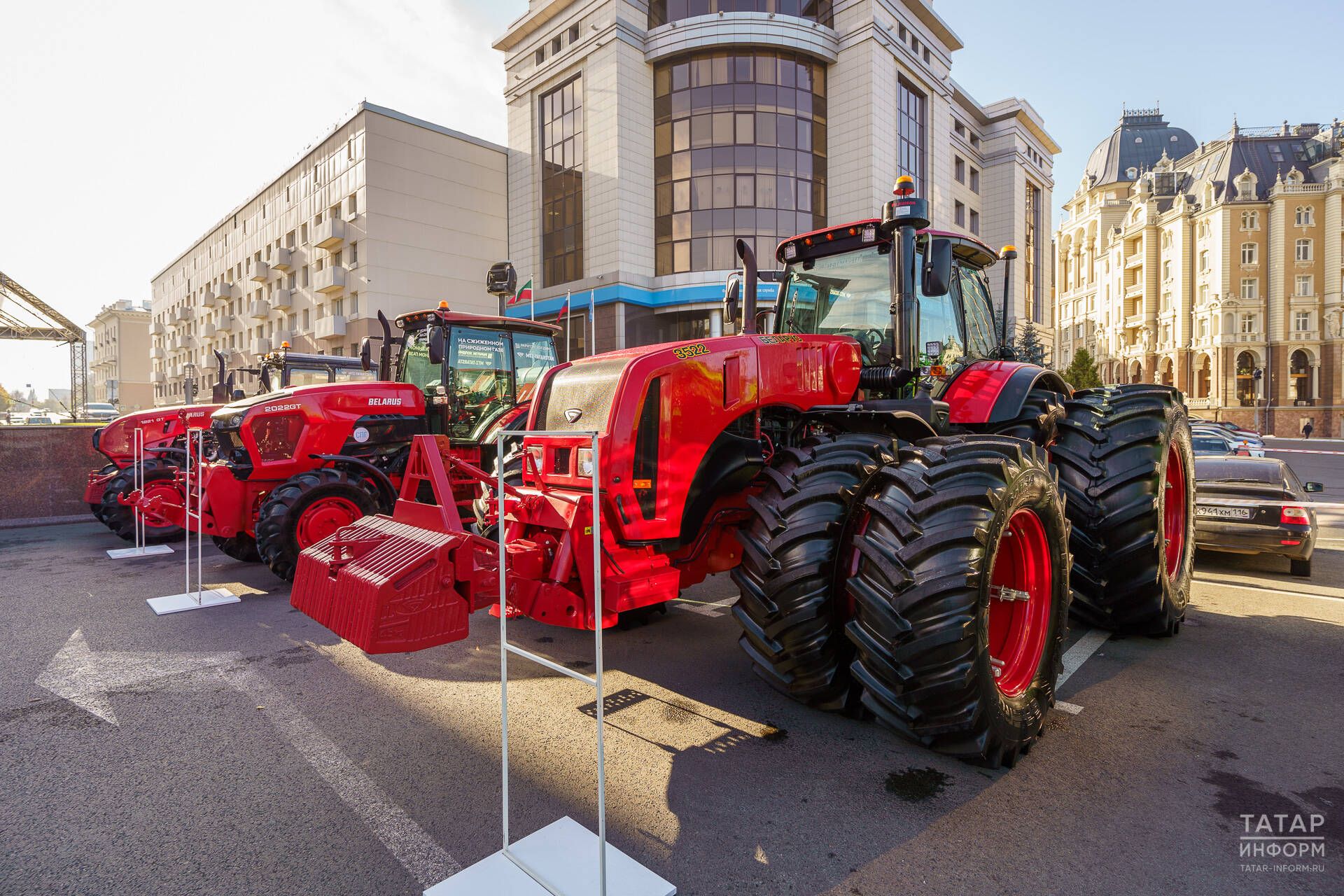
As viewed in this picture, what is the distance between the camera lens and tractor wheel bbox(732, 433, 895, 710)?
3332 mm

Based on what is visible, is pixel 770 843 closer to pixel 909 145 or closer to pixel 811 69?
pixel 811 69

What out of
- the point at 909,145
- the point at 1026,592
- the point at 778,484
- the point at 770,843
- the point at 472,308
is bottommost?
the point at 770,843

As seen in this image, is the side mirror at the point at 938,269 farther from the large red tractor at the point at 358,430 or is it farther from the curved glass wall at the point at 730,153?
the curved glass wall at the point at 730,153

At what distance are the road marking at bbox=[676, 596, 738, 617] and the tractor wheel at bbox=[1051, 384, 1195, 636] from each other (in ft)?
8.70

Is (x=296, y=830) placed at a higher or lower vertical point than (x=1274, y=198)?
lower

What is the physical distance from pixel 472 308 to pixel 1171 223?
2545 inches

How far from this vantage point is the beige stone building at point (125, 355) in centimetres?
6775

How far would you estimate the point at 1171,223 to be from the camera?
206 feet

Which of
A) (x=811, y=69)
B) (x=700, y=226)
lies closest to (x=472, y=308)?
(x=700, y=226)

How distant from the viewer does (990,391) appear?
4.81 metres

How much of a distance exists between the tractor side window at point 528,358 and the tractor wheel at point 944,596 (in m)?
5.82

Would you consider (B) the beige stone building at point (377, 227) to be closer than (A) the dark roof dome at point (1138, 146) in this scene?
Yes

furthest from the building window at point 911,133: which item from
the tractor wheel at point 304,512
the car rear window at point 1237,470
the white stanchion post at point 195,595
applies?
the white stanchion post at point 195,595

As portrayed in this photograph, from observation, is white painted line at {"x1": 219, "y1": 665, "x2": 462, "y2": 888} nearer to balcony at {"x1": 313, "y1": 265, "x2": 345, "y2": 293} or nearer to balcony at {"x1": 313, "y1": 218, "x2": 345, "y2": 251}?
balcony at {"x1": 313, "y1": 265, "x2": 345, "y2": 293}
